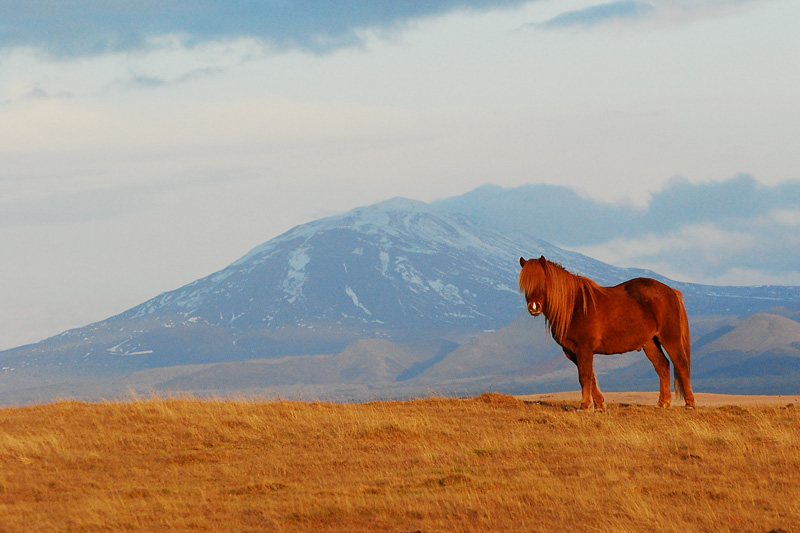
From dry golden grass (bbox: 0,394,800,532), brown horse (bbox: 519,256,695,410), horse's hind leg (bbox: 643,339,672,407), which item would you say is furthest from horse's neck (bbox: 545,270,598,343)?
horse's hind leg (bbox: 643,339,672,407)

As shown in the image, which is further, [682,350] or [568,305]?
[682,350]

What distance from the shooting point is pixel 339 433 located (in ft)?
65.7

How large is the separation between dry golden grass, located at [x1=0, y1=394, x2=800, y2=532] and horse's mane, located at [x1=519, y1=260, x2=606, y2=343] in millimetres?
1984

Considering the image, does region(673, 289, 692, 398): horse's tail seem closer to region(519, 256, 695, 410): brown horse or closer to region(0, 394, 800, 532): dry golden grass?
region(519, 256, 695, 410): brown horse

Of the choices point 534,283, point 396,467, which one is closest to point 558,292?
point 534,283

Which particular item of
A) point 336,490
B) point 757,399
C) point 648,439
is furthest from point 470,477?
point 757,399

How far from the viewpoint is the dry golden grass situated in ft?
44.3

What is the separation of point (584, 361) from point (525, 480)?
7.16 meters

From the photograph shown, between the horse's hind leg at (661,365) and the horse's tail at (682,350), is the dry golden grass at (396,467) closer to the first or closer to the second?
the horse's hind leg at (661,365)

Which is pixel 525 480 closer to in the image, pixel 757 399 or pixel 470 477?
pixel 470 477

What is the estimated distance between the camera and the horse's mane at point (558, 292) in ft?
72.5

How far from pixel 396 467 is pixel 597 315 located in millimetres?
7057

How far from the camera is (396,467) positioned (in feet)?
56.4

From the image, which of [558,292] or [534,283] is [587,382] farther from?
[534,283]
